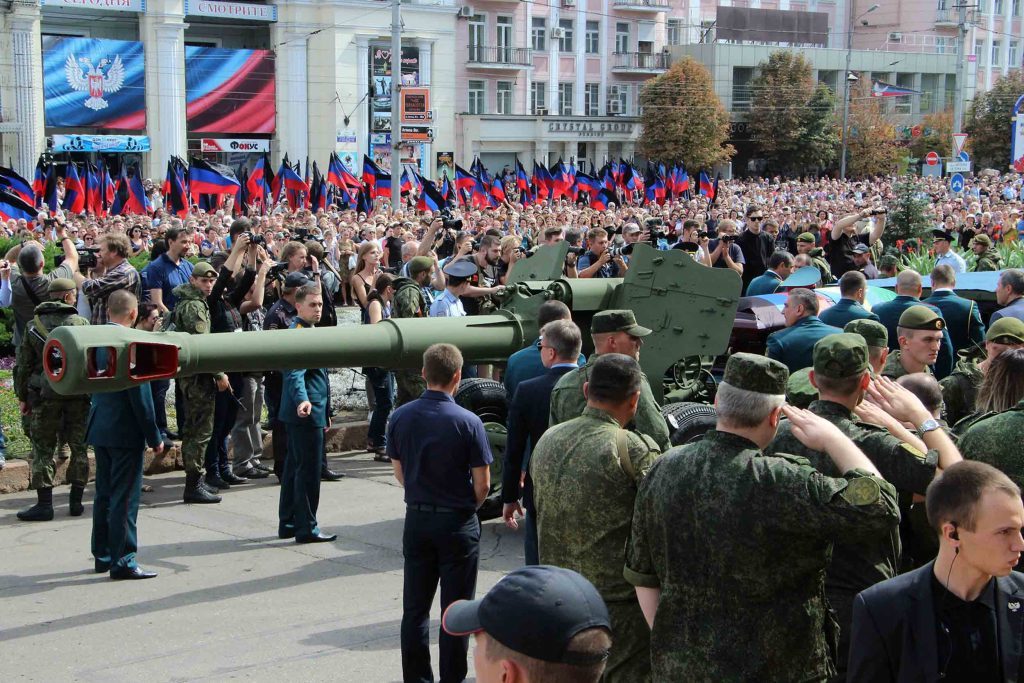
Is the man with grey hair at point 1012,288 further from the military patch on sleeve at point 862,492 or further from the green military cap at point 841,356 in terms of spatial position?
the military patch on sleeve at point 862,492

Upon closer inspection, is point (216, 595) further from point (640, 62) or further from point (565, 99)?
point (640, 62)

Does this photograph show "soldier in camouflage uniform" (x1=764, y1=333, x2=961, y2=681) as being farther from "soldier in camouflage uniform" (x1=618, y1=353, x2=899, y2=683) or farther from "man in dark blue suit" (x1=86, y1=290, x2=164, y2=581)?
"man in dark blue suit" (x1=86, y1=290, x2=164, y2=581)

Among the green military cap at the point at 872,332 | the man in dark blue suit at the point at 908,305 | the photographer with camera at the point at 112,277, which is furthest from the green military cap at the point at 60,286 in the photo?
the green military cap at the point at 872,332

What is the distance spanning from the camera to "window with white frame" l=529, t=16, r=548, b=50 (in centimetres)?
5622

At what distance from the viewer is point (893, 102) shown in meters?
68.9

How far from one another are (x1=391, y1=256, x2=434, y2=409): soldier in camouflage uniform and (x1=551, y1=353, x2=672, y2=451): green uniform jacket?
365cm

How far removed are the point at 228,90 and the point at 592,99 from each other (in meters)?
17.9

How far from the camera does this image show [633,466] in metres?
4.84

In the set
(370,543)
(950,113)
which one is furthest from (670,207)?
(950,113)

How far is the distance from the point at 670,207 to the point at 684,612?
24.6 m

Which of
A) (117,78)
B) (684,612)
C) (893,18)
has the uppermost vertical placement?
(893,18)

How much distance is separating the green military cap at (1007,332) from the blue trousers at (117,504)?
15.7 ft

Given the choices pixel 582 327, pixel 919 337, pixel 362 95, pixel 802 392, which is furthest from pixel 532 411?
pixel 362 95

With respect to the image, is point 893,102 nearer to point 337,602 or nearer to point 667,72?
point 667,72
